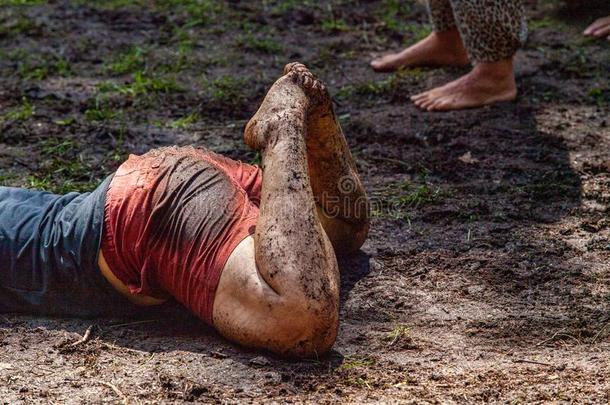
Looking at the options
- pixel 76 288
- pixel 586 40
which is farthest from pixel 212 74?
pixel 76 288

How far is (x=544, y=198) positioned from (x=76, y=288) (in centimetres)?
201

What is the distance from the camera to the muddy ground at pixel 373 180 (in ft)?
9.22

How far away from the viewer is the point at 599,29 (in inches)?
245

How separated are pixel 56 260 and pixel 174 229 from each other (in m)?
0.40

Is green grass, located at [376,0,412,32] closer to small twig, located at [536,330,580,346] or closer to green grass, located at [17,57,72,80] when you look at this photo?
green grass, located at [17,57,72,80]

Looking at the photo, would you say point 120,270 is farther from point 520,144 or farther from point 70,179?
point 520,144

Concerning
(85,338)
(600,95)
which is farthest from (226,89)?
(85,338)

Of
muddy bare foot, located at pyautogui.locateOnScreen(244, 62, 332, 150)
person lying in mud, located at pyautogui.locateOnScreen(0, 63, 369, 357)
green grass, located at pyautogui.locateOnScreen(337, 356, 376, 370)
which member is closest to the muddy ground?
green grass, located at pyautogui.locateOnScreen(337, 356, 376, 370)

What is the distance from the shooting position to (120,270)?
120 inches

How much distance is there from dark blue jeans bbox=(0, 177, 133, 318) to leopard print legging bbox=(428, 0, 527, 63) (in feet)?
8.30

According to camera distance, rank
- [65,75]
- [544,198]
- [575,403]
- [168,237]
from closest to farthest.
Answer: [575,403] → [168,237] → [544,198] → [65,75]

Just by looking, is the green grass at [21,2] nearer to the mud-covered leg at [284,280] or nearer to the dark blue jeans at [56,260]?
the dark blue jeans at [56,260]

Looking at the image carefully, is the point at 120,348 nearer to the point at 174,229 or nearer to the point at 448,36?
the point at 174,229

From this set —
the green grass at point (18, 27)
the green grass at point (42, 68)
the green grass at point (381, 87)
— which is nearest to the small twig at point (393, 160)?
the green grass at point (381, 87)
